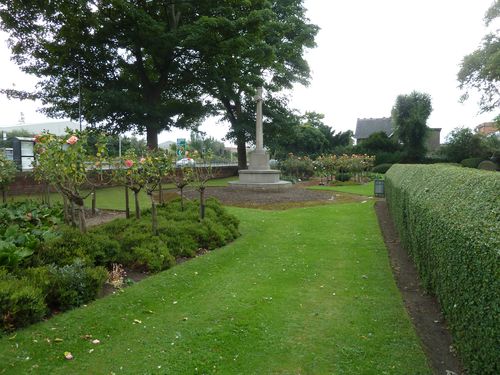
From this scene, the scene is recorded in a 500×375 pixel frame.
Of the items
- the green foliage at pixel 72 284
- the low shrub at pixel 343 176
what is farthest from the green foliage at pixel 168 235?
the low shrub at pixel 343 176

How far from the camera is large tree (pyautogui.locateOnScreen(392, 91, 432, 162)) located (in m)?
43.3

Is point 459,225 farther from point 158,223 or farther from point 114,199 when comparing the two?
point 114,199

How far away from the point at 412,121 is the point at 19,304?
148ft

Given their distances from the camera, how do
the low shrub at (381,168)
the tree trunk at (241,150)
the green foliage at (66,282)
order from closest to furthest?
the green foliage at (66,282) < the tree trunk at (241,150) < the low shrub at (381,168)

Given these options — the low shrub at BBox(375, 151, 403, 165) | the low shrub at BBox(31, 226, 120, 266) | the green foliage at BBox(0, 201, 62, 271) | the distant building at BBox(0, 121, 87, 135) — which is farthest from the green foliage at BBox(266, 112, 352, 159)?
the low shrub at BBox(31, 226, 120, 266)

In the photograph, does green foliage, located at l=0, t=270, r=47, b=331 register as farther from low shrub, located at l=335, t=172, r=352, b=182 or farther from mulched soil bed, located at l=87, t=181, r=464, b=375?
low shrub, located at l=335, t=172, r=352, b=182

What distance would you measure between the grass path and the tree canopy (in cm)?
1668

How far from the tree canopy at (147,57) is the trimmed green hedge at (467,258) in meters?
18.2

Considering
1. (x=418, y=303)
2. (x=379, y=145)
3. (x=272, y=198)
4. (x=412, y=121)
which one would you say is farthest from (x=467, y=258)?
(x=379, y=145)

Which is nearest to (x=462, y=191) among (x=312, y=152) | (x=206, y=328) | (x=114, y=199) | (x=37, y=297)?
(x=206, y=328)

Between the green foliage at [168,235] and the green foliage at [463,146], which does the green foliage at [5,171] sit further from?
the green foliage at [463,146]

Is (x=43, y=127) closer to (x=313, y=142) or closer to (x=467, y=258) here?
(x=313, y=142)

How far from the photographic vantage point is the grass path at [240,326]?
364 cm

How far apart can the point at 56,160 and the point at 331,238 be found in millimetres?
6240
